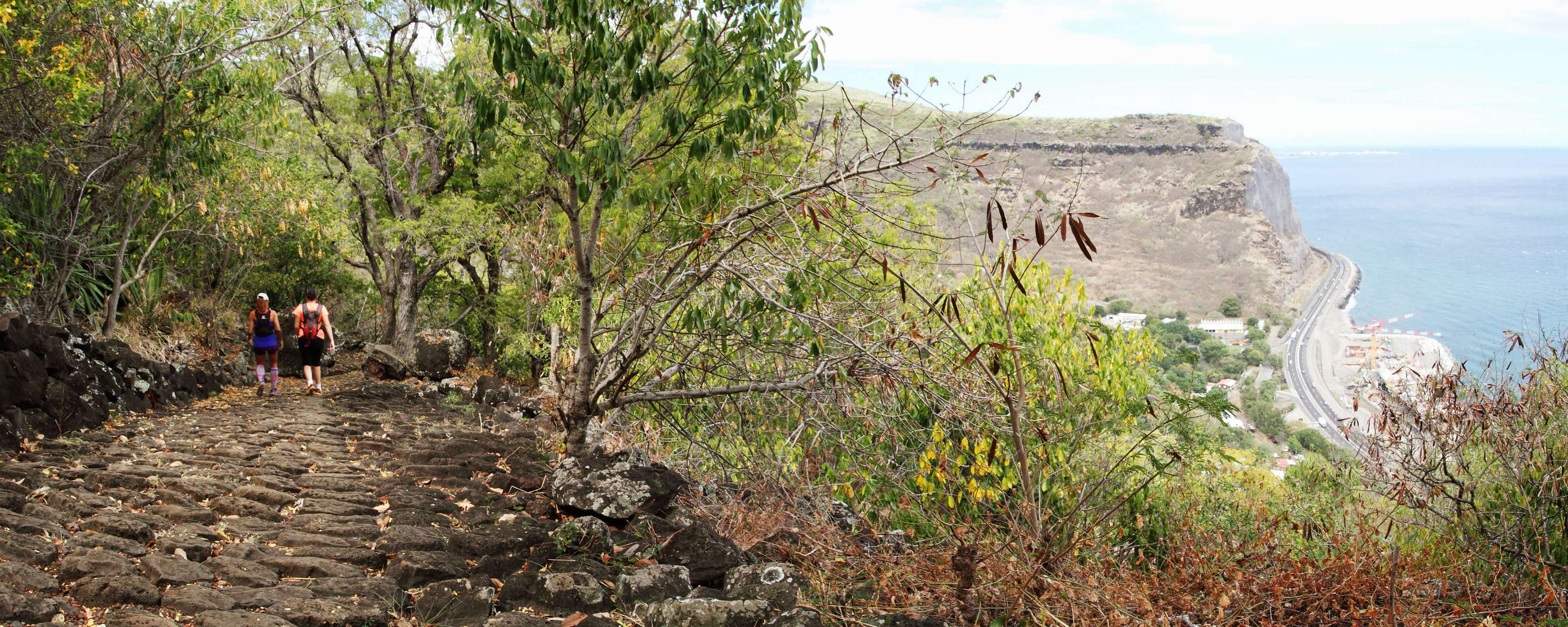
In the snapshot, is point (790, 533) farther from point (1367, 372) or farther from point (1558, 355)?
point (1367, 372)

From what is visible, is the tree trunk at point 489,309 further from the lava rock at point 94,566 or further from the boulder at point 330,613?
the boulder at point 330,613

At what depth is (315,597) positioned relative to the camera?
4.05m

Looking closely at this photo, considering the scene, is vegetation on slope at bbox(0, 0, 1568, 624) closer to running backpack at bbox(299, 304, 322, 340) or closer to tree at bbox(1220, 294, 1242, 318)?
running backpack at bbox(299, 304, 322, 340)

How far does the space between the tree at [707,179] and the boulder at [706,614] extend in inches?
61.1

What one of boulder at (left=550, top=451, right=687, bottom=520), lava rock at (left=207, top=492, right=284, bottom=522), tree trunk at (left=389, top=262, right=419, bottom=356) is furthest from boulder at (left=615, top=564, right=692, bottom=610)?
tree trunk at (left=389, top=262, right=419, bottom=356)

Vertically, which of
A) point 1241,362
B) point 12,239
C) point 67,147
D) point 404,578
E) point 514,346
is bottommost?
point 1241,362

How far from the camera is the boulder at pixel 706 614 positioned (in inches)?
164

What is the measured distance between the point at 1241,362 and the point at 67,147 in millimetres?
69088

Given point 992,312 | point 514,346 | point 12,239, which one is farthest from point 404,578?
point 514,346

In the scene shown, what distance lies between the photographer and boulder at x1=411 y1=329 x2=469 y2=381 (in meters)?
17.5

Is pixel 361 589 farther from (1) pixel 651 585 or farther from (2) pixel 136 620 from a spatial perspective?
(1) pixel 651 585

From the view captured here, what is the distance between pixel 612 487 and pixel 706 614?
6.96ft

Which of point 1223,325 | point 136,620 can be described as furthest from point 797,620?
point 1223,325

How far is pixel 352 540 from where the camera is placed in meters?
5.03
